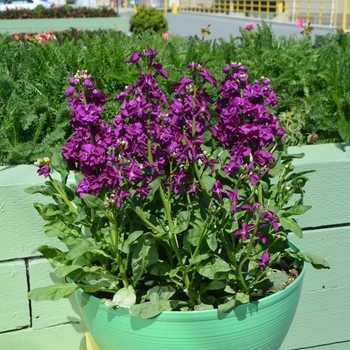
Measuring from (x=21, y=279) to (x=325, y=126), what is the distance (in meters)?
1.54

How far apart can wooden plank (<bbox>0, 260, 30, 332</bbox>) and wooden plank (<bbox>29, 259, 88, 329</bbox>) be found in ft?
0.11

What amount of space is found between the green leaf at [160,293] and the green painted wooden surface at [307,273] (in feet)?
1.92

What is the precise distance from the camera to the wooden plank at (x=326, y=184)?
2424 millimetres

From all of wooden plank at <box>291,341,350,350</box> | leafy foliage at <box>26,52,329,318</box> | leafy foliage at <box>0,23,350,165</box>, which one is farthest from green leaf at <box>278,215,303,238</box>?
wooden plank at <box>291,341,350,350</box>

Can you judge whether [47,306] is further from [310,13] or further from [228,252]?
[310,13]

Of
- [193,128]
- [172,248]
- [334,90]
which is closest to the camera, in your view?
[193,128]

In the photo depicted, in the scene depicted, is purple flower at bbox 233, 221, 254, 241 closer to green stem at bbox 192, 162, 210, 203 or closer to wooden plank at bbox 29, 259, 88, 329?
green stem at bbox 192, 162, 210, 203

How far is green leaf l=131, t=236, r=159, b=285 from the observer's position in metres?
1.74

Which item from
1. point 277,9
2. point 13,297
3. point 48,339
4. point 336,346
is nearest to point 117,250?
point 13,297

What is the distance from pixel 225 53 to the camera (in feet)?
10.8

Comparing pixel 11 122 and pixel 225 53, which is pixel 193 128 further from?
pixel 225 53

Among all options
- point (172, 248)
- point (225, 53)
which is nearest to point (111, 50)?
point (225, 53)

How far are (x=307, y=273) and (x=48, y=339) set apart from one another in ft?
3.79

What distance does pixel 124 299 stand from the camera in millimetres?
1792
